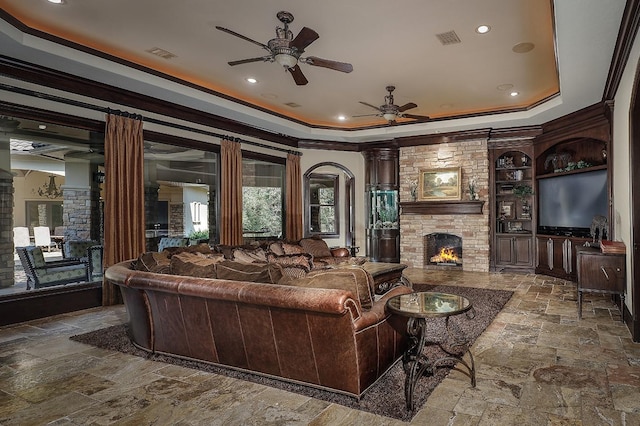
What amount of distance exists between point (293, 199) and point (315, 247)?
7.40 ft

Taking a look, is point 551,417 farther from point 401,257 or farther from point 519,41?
point 401,257

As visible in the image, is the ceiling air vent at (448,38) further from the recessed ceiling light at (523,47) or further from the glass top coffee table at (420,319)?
the glass top coffee table at (420,319)

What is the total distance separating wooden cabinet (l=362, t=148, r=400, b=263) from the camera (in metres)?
9.46

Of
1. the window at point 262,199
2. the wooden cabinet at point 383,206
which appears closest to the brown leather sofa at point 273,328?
the window at point 262,199

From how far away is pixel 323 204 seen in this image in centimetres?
967

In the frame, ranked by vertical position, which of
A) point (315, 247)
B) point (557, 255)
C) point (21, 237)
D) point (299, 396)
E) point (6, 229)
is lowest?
point (299, 396)

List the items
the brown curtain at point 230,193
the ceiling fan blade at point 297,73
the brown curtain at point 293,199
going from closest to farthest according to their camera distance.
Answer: the ceiling fan blade at point 297,73, the brown curtain at point 230,193, the brown curtain at point 293,199

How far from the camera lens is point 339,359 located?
2.61 metres

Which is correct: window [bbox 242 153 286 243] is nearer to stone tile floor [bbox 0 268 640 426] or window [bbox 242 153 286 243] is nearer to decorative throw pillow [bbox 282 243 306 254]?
decorative throw pillow [bbox 282 243 306 254]

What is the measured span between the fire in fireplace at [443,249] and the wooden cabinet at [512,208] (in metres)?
0.77

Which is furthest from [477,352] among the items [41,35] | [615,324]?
[41,35]

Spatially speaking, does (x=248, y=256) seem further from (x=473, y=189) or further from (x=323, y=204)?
(x=473, y=189)

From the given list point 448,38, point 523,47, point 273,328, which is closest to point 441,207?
point 523,47

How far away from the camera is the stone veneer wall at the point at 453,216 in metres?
8.44
